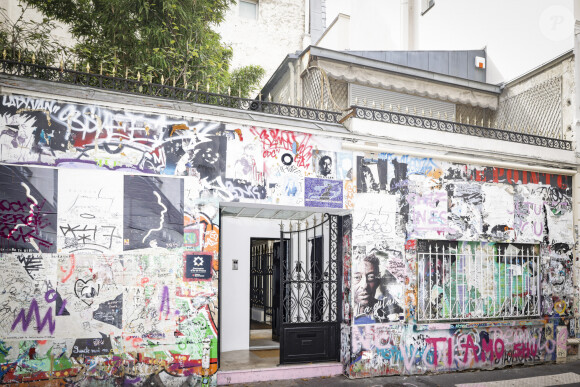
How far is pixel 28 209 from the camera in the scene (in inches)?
211

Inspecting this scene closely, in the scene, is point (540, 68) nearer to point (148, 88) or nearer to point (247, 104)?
point (247, 104)

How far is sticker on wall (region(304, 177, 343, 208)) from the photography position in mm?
6883

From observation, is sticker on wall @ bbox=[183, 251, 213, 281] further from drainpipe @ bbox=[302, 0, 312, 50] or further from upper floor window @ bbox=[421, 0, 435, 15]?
drainpipe @ bbox=[302, 0, 312, 50]

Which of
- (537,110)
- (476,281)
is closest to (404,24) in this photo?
(537,110)

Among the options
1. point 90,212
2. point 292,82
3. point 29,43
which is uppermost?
point 29,43

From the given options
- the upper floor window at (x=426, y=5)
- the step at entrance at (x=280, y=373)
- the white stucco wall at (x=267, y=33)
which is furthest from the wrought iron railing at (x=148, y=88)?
the white stucco wall at (x=267, y=33)

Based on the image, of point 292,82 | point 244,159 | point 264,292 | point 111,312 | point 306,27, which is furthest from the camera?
point 306,27

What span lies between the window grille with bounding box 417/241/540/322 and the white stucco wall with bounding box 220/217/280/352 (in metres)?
3.71

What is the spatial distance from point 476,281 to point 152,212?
6.06 m

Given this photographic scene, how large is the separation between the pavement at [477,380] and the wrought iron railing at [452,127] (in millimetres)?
4426

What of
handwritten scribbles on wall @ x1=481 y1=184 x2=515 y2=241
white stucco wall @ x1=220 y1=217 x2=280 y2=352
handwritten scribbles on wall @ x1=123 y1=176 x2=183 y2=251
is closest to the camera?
handwritten scribbles on wall @ x1=123 y1=176 x2=183 y2=251

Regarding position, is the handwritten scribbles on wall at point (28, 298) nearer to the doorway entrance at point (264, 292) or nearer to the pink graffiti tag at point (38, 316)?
the pink graffiti tag at point (38, 316)

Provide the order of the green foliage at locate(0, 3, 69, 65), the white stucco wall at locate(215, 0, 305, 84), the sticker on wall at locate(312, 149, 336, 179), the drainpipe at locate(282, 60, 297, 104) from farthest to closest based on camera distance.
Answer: the white stucco wall at locate(215, 0, 305, 84), the drainpipe at locate(282, 60, 297, 104), the green foliage at locate(0, 3, 69, 65), the sticker on wall at locate(312, 149, 336, 179)

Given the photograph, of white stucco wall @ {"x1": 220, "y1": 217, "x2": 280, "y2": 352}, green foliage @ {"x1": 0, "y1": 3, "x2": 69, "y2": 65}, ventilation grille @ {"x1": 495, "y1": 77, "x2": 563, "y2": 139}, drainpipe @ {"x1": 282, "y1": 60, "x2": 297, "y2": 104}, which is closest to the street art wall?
ventilation grille @ {"x1": 495, "y1": 77, "x2": 563, "y2": 139}
